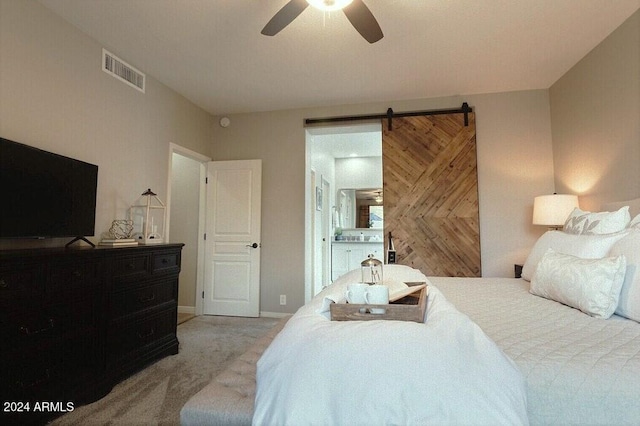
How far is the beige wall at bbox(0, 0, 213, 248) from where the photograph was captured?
6.69 feet

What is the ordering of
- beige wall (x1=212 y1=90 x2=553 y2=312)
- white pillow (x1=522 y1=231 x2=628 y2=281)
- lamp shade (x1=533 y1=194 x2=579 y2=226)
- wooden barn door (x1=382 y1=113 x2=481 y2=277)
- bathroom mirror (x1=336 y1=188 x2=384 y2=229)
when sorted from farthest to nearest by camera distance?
1. bathroom mirror (x1=336 y1=188 x2=384 y2=229)
2. wooden barn door (x1=382 y1=113 x2=481 y2=277)
3. beige wall (x1=212 y1=90 x2=553 y2=312)
4. lamp shade (x1=533 y1=194 x2=579 y2=226)
5. white pillow (x1=522 y1=231 x2=628 y2=281)

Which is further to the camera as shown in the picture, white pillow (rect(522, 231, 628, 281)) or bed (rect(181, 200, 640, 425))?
white pillow (rect(522, 231, 628, 281))

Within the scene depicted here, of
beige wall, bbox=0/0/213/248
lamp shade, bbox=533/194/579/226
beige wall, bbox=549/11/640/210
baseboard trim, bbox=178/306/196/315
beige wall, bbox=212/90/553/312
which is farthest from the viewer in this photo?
baseboard trim, bbox=178/306/196/315

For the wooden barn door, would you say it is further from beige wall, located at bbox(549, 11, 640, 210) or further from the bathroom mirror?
the bathroom mirror

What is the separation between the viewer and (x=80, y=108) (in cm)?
249

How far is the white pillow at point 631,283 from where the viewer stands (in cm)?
138

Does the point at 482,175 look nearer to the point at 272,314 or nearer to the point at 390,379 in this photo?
the point at 272,314

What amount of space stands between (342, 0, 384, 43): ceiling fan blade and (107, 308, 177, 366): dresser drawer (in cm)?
261

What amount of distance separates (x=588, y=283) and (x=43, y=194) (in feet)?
10.1

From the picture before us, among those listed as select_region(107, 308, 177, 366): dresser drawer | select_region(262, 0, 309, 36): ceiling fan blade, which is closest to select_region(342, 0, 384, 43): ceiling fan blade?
select_region(262, 0, 309, 36): ceiling fan blade

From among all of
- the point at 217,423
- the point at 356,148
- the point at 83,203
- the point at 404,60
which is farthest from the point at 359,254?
the point at 217,423

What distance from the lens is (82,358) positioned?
1.97m

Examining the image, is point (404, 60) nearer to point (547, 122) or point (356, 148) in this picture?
point (547, 122)

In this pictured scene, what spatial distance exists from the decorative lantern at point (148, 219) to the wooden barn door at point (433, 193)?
251 cm
